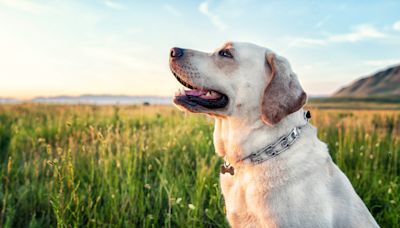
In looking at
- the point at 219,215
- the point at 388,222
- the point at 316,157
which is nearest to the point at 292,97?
the point at 316,157

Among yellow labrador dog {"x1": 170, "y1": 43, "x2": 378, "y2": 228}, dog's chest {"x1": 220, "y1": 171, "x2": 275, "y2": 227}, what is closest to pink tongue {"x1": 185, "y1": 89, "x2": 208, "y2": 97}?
yellow labrador dog {"x1": 170, "y1": 43, "x2": 378, "y2": 228}

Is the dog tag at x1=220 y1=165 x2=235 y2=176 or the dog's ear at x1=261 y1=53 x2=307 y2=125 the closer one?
the dog's ear at x1=261 y1=53 x2=307 y2=125

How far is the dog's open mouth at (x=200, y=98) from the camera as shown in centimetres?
303

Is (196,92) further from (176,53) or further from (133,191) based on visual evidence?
(133,191)

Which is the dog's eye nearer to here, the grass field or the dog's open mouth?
the dog's open mouth

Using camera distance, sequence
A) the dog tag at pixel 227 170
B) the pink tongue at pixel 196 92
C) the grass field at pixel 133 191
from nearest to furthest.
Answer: the dog tag at pixel 227 170, the pink tongue at pixel 196 92, the grass field at pixel 133 191

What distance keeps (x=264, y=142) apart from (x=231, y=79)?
1.88ft

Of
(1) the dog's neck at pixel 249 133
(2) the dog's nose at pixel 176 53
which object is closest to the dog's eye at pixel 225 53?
(2) the dog's nose at pixel 176 53

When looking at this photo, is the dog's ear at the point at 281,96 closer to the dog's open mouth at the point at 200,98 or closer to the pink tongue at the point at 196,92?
the dog's open mouth at the point at 200,98

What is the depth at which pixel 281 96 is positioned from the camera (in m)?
2.76

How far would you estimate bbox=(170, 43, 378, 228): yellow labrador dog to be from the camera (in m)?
2.63

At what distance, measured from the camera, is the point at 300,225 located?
101 inches

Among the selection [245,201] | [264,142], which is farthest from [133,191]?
[264,142]

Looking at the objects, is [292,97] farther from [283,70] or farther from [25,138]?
[25,138]
